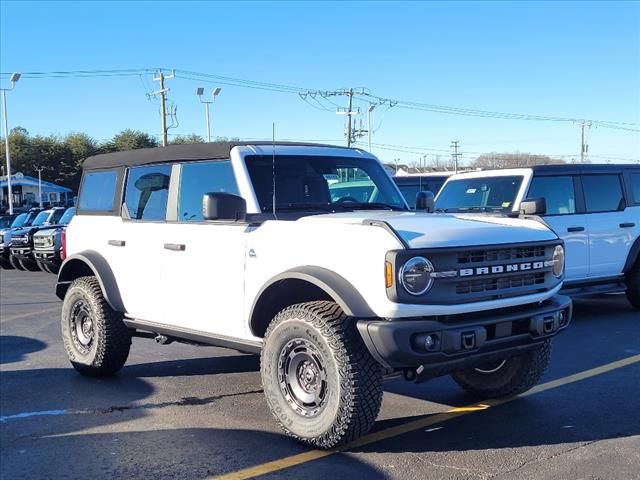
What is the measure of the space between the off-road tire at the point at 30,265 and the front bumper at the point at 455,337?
1761 centimetres

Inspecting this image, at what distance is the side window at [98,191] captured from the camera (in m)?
6.78

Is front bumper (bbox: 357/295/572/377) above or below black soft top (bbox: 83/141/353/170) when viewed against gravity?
below

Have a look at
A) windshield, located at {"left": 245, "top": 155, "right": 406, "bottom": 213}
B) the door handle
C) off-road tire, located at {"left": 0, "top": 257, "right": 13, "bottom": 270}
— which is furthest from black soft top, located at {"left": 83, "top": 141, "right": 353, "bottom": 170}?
off-road tire, located at {"left": 0, "top": 257, "right": 13, "bottom": 270}

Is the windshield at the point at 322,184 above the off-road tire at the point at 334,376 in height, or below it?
above

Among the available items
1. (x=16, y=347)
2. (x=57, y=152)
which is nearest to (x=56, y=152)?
(x=57, y=152)

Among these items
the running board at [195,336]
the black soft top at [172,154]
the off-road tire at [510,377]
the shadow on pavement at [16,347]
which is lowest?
the shadow on pavement at [16,347]

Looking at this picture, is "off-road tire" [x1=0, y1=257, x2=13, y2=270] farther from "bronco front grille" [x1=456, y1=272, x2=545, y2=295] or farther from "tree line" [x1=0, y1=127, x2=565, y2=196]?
"tree line" [x1=0, y1=127, x2=565, y2=196]

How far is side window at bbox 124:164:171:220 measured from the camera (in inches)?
241

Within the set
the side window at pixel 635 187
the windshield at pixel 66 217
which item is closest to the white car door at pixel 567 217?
the side window at pixel 635 187

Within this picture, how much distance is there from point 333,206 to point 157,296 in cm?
167

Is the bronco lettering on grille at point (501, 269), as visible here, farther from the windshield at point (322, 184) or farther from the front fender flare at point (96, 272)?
the front fender flare at point (96, 272)

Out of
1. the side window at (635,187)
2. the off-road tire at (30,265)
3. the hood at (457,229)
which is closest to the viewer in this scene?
the hood at (457,229)

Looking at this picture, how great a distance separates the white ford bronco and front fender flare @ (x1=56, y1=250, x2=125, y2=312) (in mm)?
20

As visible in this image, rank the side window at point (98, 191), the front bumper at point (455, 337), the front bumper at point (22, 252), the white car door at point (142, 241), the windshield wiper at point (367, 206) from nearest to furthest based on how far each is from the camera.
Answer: the front bumper at point (455, 337)
the windshield wiper at point (367, 206)
the white car door at point (142, 241)
the side window at point (98, 191)
the front bumper at point (22, 252)
